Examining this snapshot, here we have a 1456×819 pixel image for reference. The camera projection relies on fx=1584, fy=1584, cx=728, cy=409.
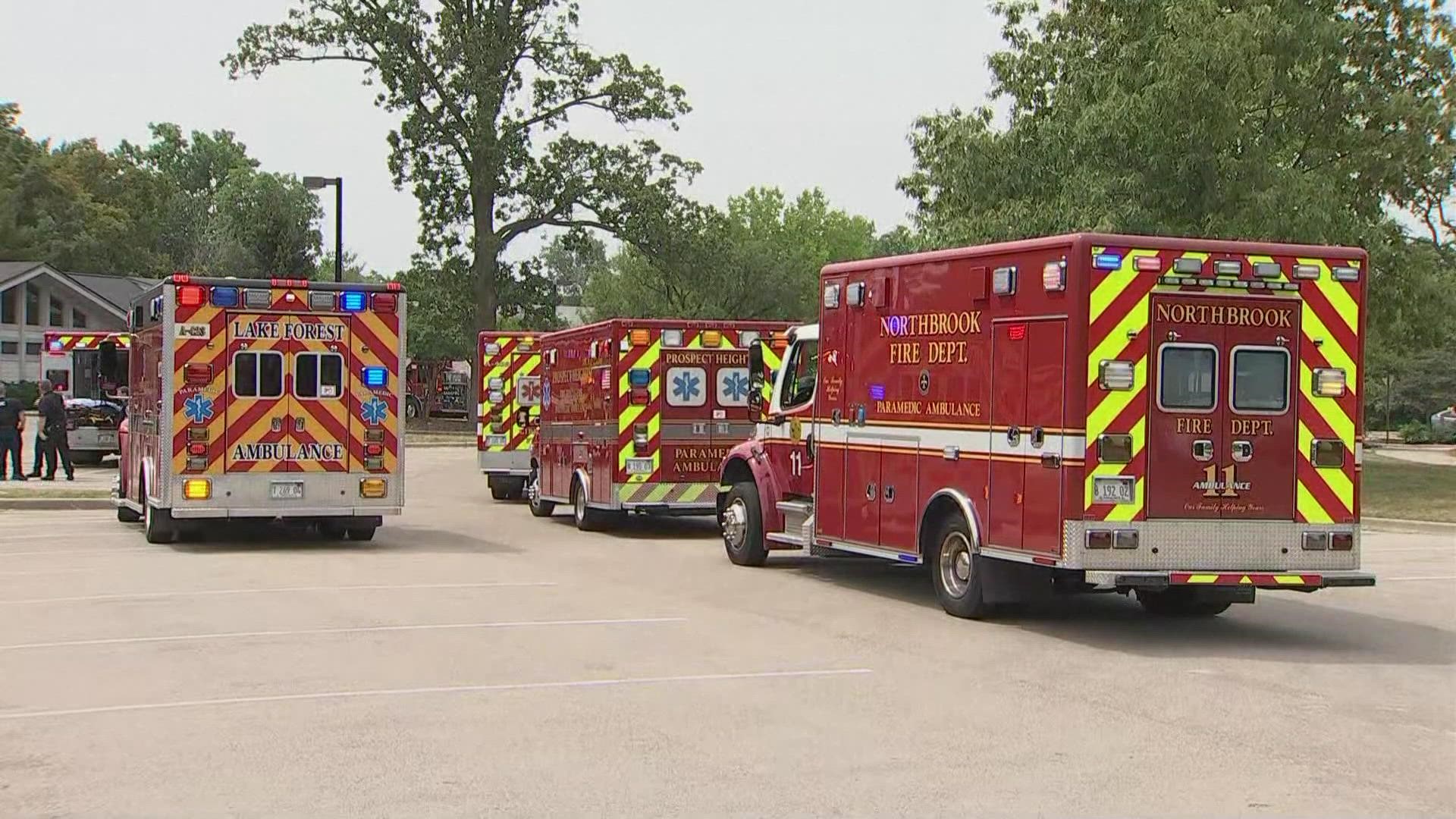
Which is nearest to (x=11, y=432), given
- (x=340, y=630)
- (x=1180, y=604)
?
(x=340, y=630)

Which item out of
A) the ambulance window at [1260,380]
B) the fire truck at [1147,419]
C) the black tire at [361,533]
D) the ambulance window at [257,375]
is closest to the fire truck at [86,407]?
the black tire at [361,533]

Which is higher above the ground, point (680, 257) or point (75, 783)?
point (680, 257)

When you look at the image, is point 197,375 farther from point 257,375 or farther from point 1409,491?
point 1409,491

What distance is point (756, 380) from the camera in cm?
1719

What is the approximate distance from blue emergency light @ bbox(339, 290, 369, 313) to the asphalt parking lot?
131 inches

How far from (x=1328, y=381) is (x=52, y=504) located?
1831 centimetres

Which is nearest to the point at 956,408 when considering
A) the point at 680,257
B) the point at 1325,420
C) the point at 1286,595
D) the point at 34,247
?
the point at 1325,420

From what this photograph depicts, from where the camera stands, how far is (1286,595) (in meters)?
14.4

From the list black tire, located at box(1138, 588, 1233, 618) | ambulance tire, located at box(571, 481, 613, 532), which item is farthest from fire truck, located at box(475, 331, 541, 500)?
black tire, located at box(1138, 588, 1233, 618)

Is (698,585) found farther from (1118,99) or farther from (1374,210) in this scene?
(1374,210)

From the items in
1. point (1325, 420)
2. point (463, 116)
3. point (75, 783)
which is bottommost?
point (75, 783)

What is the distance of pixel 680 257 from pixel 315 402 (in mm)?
33799

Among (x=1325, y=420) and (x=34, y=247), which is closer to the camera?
(x=1325, y=420)

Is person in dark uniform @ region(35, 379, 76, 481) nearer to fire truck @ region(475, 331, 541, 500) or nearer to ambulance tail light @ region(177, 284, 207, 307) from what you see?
fire truck @ region(475, 331, 541, 500)
